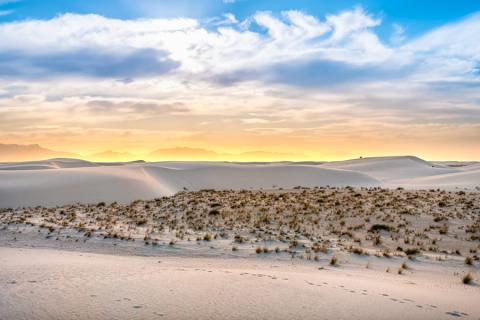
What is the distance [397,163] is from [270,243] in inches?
2900

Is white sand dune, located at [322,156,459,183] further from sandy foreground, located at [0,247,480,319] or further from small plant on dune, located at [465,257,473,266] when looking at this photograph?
sandy foreground, located at [0,247,480,319]

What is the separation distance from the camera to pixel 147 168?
52469 millimetres

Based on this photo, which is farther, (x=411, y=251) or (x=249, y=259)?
(x=411, y=251)

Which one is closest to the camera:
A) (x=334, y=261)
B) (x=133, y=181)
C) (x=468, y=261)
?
(x=334, y=261)

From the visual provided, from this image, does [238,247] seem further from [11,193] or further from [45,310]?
[11,193]

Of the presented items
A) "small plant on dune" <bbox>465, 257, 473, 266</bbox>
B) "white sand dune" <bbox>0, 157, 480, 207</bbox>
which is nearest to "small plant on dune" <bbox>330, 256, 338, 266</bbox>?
"small plant on dune" <bbox>465, 257, 473, 266</bbox>

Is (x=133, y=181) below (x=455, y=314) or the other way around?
the other way around

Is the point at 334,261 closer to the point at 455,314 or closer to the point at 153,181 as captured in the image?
the point at 455,314

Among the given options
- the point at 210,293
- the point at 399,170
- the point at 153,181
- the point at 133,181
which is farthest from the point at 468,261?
the point at 399,170

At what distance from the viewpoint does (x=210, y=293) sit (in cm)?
708

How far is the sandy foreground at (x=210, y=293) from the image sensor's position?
6.13 metres

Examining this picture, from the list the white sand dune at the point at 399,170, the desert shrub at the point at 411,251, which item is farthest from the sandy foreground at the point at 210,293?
the white sand dune at the point at 399,170

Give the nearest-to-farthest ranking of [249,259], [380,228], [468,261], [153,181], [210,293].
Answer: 1. [210,293]
2. [249,259]
3. [468,261]
4. [380,228]
5. [153,181]

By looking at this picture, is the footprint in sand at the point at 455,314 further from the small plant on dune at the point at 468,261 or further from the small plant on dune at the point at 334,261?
the small plant on dune at the point at 468,261
